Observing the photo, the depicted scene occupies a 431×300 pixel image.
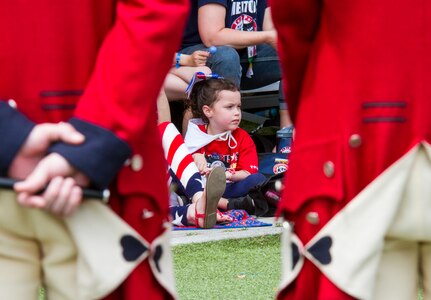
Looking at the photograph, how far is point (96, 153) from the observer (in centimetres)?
188

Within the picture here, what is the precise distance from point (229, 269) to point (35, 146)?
10.2ft

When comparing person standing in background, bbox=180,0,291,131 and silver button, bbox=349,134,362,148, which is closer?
silver button, bbox=349,134,362,148

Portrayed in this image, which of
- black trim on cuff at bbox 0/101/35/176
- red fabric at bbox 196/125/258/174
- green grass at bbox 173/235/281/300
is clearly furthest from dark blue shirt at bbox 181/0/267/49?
black trim on cuff at bbox 0/101/35/176

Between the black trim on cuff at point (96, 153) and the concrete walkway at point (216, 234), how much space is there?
3.65 m

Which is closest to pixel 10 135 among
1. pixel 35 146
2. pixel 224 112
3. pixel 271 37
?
pixel 35 146

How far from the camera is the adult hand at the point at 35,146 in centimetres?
A: 189

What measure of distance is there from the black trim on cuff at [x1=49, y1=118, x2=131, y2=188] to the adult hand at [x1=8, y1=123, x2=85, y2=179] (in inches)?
0.8

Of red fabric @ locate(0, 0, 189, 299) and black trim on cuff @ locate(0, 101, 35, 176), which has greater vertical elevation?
red fabric @ locate(0, 0, 189, 299)

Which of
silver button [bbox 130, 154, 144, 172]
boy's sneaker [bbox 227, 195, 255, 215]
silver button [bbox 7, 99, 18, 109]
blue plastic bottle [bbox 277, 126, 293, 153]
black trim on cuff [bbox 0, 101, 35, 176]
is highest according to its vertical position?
silver button [bbox 7, 99, 18, 109]

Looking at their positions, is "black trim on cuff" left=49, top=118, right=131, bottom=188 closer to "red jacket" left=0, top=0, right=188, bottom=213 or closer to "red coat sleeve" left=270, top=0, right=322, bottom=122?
"red jacket" left=0, top=0, right=188, bottom=213

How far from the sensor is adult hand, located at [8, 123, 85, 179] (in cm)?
189

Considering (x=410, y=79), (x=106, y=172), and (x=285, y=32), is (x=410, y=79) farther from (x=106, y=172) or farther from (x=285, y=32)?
(x=106, y=172)

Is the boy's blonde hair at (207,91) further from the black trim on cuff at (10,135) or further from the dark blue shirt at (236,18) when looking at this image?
the black trim on cuff at (10,135)

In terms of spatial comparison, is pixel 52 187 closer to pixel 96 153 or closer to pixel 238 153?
pixel 96 153
